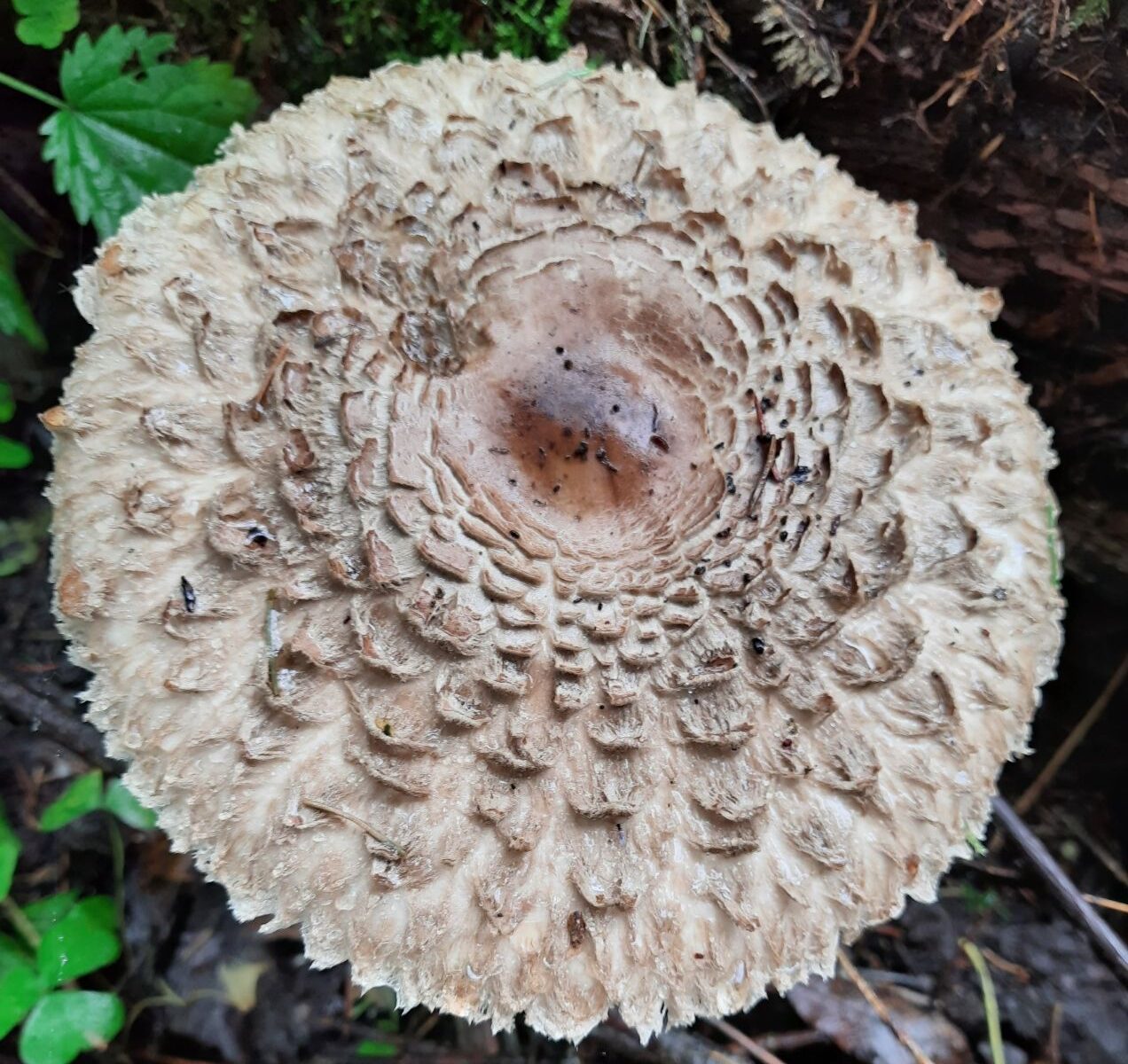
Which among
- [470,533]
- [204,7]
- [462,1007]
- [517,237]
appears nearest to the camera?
[462,1007]

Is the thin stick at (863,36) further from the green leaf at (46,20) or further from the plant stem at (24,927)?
the plant stem at (24,927)

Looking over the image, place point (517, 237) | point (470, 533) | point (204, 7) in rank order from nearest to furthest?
point (470, 533) < point (517, 237) < point (204, 7)

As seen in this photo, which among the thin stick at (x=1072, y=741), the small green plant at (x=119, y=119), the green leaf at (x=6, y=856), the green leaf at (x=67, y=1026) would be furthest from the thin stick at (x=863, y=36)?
the green leaf at (x=67, y=1026)

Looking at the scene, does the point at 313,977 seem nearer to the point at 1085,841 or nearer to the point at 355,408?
the point at 355,408

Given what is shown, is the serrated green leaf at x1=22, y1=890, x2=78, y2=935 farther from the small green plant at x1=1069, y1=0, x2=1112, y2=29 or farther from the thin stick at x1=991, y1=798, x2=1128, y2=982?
the small green plant at x1=1069, y1=0, x2=1112, y2=29

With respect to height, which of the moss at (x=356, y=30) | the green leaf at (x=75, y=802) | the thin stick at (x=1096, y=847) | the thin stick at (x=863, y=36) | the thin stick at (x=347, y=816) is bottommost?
the green leaf at (x=75, y=802)

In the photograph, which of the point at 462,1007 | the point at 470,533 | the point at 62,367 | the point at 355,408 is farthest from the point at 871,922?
the point at 62,367

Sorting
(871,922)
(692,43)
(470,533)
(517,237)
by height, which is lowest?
(871,922)
